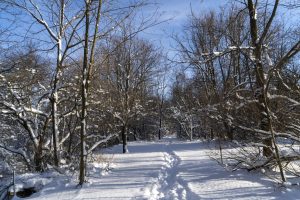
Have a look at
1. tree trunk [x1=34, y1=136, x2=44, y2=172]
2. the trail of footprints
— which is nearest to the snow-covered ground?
the trail of footprints

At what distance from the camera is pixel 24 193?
10852 millimetres

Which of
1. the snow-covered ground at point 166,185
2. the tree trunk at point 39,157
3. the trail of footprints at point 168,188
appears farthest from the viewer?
the tree trunk at point 39,157

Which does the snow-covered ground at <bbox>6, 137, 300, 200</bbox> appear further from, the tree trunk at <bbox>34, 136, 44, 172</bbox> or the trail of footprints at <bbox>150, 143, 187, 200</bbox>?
the tree trunk at <bbox>34, 136, 44, 172</bbox>

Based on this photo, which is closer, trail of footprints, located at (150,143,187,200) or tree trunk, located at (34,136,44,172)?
trail of footprints, located at (150,143,187,200)

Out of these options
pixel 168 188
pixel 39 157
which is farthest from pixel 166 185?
pixel 39 157

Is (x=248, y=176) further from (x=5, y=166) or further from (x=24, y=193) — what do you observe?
(x=5, y=166)


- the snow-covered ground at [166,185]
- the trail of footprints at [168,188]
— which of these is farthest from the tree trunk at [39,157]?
the trail of footprints at [168,188]

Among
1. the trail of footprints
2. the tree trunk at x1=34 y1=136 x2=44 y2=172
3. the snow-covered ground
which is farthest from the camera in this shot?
the tree trunk at x1=34 y1=136 x2=44 y2=172

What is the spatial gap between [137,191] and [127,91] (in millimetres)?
15098

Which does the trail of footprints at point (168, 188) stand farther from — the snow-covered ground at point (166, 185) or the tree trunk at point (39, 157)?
the tree trunk at point (39, 157)

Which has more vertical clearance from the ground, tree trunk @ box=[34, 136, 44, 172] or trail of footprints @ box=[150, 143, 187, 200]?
tree trunk @ box=[34, 136, 44, 172]

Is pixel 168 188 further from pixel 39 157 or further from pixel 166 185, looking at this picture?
pixel 39 157

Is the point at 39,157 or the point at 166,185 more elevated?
the point at 39,157

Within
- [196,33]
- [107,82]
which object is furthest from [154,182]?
[196,33]
